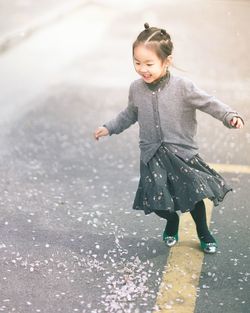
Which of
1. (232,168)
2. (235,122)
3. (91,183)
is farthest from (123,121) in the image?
(232,168)

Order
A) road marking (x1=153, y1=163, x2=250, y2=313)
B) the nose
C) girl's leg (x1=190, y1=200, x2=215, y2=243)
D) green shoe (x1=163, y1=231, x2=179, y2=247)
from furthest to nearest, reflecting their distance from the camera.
→ green shoe (x1=163, y1=231, x2=179, y2=247), girl's leg (x1=190, y1=200, x2=215, y2=243), the nose, road marking (x1=153, y1=163, x2=250, y2=313)

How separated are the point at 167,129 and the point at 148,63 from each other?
38 cm

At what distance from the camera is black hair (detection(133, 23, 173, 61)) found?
3.42 metres

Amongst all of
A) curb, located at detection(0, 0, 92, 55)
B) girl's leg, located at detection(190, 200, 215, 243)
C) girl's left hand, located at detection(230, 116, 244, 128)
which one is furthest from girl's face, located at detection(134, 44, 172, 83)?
curb, located at detection(0, 0, 92, 55)

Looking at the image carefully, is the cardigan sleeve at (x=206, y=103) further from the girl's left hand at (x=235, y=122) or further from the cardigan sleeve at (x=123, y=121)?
the cardigan sleeve at (x=123, y=121)

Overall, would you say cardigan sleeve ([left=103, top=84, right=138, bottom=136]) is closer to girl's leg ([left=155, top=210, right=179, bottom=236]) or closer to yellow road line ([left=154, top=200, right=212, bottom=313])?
girl's leg ([left=155, top=210, right=179, bottom=236])

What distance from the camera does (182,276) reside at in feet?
11.8

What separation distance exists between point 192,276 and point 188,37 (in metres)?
6.18

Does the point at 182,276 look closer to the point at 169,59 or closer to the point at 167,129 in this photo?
the point at 167,129

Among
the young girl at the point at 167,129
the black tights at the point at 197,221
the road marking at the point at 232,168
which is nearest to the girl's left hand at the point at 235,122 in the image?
the young girl at the point at 167,129

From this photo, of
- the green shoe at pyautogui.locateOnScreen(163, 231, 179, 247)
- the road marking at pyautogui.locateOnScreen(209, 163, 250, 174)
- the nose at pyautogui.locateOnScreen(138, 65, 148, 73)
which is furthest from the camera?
the road marking at pyautogui.locateOnScreen(209, 163, 250, 174)

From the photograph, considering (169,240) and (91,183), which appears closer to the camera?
(169,240)

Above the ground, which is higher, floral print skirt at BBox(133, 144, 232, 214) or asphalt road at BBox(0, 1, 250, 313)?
floral print skirt at BBox(133, 144, 232, 214)

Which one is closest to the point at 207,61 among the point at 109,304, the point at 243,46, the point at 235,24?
the point at 243,46
